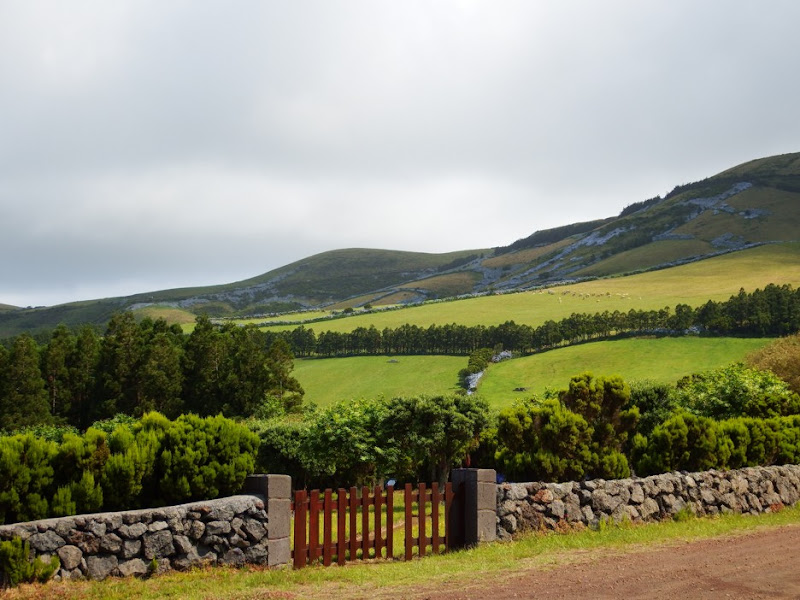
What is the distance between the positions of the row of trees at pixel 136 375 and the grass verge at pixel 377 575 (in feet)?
149

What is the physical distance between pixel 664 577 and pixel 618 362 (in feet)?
252

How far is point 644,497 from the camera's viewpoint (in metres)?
17.1

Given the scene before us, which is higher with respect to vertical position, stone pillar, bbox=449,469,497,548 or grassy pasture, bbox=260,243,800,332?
grassy pasture, bbox=260,243,800,332

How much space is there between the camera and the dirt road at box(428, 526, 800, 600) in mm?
10523

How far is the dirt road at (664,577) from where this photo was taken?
34.5ft

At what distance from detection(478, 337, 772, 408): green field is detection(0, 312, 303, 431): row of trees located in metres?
26.7

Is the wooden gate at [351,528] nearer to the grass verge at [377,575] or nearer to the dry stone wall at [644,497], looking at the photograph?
the grass verge at [377,575]

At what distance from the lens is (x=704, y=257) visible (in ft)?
597

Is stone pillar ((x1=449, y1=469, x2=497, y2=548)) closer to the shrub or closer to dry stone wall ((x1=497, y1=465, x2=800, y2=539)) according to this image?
dry stone wall ((x1=497, y1=465, x2=800, y2=539))

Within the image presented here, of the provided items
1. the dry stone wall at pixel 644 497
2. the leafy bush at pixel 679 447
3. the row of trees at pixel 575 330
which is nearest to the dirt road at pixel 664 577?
the dry stone wall at pixel 644 497

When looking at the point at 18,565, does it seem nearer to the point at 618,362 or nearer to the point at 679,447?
the point at 679,447

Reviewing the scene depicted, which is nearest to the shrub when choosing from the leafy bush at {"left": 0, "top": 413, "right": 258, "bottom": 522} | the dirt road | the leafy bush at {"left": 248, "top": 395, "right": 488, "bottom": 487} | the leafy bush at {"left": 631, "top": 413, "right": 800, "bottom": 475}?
the leafy bush at {"left": 631, "top": 413, "right": 800, "bottom": 475}

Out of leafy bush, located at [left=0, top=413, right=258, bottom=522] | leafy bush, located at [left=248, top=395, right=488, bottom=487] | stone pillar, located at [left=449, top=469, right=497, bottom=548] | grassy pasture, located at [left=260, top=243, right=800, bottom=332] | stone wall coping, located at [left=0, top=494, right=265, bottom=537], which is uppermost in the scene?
grassy pasture, located at [left=260, top=243, right=800, bottom=332]

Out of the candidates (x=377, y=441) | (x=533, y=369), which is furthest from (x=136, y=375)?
(x=533, y=369)
